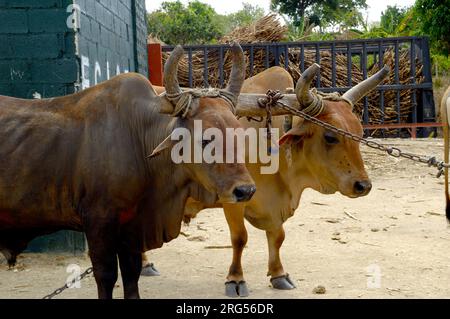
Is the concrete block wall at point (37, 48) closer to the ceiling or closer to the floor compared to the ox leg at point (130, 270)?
closer to the ceiling

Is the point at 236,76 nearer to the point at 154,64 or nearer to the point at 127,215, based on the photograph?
the point at 127,215

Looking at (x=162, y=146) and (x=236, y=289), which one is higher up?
(x=162, y=146)

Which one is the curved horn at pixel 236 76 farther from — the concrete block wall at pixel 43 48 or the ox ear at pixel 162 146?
the concrete block wall at pixel 43 48

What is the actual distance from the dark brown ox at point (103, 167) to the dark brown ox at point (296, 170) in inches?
21.8

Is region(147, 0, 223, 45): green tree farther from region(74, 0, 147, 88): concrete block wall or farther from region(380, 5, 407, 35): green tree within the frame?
region(74, 0, 147, 88): concrete block wall

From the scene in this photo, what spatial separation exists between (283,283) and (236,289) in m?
0.39

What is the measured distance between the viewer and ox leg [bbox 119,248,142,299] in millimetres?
4152

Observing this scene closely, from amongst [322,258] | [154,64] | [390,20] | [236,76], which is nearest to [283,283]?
[322,258]

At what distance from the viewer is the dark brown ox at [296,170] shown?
14.7 feet

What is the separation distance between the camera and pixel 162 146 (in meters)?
3.60

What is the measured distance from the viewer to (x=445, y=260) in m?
5.85

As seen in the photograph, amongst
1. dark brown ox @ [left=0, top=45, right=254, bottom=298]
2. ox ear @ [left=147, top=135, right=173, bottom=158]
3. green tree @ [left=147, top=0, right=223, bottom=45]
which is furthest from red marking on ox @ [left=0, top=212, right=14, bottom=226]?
green tree @ [left=147, top=0, right=223, bottom=45]

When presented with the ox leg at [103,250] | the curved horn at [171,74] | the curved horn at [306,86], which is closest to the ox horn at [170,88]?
the curved horn at [171,74]

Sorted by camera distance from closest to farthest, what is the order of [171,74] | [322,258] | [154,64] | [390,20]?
[171,74]
[322,258]
[154,64]
[390,20]
